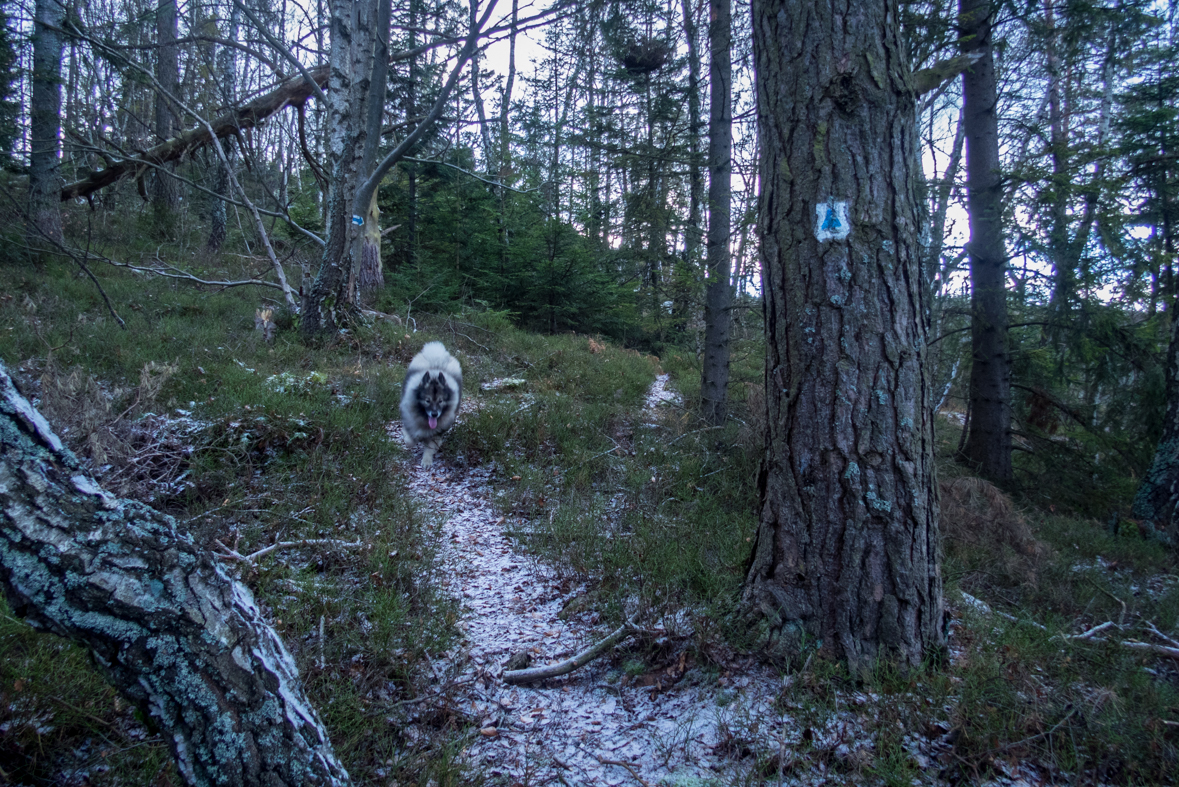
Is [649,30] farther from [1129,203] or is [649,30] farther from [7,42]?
[7,42]

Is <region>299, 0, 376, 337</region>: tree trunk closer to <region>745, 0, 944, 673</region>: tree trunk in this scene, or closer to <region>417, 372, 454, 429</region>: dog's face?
<region>417, 372, 454, 429</region>: dog's face

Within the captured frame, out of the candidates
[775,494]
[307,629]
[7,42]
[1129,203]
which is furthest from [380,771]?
[7,42]

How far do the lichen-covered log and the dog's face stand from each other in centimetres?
Answer: 496

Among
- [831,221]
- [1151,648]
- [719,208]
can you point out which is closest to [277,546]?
[831,221]

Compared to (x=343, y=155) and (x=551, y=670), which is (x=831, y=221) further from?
(x=343, y=155)

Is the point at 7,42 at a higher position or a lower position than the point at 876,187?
higher

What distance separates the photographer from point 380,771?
247 cm

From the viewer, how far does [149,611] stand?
5.46 feet

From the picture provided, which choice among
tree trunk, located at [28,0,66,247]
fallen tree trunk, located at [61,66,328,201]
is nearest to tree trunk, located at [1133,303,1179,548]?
fallen tree trunk, located at [61,66,328,201]

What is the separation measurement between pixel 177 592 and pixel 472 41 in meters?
6.73

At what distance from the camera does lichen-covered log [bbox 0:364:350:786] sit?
1.53 m

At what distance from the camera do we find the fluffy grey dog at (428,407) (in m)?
6.89

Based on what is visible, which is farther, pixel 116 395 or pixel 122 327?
pixel 122 327

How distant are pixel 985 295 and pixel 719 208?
4.19 meters
